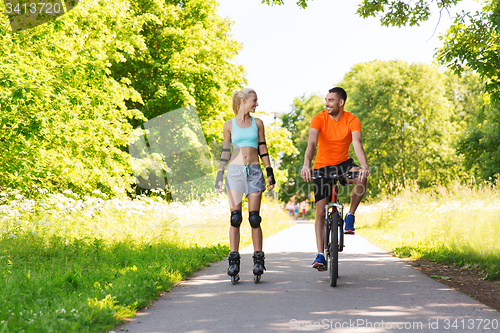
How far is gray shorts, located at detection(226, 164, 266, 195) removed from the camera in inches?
214

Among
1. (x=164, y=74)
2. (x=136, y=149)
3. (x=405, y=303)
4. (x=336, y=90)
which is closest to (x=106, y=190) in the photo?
(x=136, y=149)

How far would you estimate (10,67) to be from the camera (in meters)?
9.46

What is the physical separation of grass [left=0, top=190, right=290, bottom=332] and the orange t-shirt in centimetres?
241

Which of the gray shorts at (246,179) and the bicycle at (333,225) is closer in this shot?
the bicycle at (333,225)

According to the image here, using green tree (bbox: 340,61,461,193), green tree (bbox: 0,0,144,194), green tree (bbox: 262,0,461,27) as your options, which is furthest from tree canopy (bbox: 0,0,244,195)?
green tree (bbox: 340,61,461,193)

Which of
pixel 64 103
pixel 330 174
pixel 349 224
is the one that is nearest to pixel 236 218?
pixel 330 174

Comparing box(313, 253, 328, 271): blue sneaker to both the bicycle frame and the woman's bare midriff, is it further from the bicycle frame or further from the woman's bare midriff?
the woman's bare midriff

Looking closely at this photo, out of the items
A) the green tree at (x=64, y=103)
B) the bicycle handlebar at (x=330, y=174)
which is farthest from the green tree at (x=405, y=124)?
the bicycle handlebar at (x=330, y=174)

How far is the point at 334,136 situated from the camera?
18.5 feet

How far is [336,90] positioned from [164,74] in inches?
625

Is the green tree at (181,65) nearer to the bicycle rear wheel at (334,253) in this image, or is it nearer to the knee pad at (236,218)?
the knee pad at (236,218)

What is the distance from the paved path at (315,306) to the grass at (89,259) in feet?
0.98

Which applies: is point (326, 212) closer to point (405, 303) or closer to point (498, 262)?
point (405, 303)

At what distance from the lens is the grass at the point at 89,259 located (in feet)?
12.1
